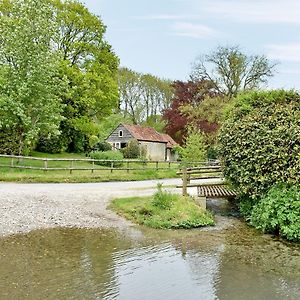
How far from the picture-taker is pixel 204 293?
7059 millimetres

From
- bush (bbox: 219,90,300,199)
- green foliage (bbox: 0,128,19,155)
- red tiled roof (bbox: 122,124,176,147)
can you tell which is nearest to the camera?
bush (bbox: 219,90,300,199)

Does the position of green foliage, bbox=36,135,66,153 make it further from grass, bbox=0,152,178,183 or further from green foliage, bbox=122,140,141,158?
green foliage, bbox=122,140,141,158

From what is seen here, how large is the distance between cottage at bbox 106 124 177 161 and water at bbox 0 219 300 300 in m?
34.1

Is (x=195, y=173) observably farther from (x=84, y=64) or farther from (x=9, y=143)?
(x=84, y=64)

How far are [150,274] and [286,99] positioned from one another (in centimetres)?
787

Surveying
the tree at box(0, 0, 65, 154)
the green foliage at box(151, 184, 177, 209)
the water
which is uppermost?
the tree at box(0, 0, 65, 154)

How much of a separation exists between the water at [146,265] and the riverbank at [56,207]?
2.37 feet

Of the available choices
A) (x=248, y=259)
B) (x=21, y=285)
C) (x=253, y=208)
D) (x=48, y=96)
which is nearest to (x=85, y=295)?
(x=21, y=285)

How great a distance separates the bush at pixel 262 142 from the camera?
11.8m

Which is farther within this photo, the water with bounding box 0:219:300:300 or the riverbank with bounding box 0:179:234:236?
the riverbank with bounding box 0:179:234:236

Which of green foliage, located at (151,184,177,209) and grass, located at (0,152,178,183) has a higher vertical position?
grass, located at (0,152,178,183)

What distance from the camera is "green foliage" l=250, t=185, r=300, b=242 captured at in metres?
11.1

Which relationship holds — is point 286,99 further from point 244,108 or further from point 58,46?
point 58,46

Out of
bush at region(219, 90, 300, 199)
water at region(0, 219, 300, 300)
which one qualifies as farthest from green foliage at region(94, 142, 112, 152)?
water at region(0, 219, 300, 300)
